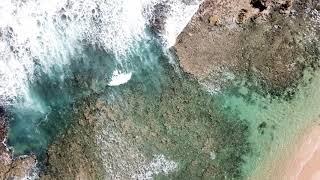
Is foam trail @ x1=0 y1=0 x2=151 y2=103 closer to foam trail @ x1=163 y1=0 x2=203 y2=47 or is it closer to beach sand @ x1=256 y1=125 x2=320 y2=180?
foam trail @ x1=163 y1=0 x2=203 y2=47

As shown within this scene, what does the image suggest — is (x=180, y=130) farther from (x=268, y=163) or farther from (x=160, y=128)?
(x=268, y=163)

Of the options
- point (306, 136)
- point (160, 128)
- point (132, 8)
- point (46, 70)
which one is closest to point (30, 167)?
point (46, 70)

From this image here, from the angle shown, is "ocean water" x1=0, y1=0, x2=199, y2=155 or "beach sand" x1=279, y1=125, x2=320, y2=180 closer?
"ocean water" x1=0, y1=0, x2=199, y2=155

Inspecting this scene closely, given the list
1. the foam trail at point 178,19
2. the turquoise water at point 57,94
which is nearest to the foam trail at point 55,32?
the turquoise water at point 57,94

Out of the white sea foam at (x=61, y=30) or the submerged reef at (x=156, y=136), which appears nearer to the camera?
the white sea foam at (x=61, y=30)

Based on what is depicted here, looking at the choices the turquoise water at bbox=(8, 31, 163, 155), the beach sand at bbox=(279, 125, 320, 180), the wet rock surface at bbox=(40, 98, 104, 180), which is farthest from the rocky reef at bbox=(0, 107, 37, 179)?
the beach sand at bbox=(279, 125, 320, 180)

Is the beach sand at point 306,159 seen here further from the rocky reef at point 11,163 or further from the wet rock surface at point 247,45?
the rocky reef at point 11,163

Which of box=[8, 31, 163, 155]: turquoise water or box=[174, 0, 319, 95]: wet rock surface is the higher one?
box=[174, 0, 319, 95]: wet rock surface

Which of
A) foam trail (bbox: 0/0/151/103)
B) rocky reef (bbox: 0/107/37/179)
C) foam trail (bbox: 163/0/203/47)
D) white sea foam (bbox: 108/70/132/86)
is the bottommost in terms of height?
rocky reef (bbox: 0/107/37/179)

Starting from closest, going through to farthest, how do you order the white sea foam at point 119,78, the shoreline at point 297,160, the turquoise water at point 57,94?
the turquoise water at point 57,94 < the shoreline at point 297,160 < the white sea foam at point 119,78
